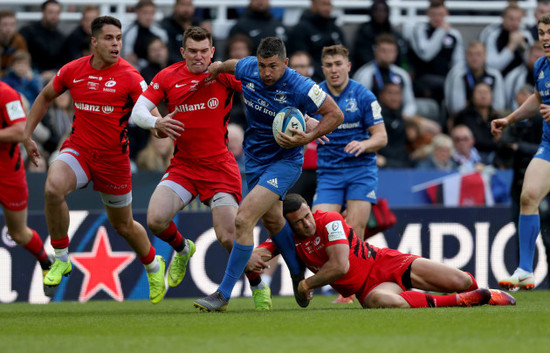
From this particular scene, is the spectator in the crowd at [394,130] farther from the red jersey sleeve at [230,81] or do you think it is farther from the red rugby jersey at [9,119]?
the red rugby jersey at [9,119]

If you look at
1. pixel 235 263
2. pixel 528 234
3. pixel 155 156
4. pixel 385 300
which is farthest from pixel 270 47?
pixel 155 156

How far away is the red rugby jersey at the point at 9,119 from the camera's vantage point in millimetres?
10430

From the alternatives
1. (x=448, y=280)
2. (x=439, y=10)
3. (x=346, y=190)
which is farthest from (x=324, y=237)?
(x=439, y=10)

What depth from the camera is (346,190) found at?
10.8m

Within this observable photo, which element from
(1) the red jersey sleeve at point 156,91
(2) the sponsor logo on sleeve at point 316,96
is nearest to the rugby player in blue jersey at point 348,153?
(2) the sponsor logo on sleeve at point 316,96

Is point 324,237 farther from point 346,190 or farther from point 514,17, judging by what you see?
point 514,17

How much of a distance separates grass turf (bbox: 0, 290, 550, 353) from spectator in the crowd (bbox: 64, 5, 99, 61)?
5.92 m

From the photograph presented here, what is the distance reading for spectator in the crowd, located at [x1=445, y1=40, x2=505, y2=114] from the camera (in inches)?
625

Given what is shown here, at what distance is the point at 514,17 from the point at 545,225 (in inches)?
182

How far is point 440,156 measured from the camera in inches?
573

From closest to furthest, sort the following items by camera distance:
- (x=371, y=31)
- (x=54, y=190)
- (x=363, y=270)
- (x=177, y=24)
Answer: (x=363, y=270), (x=54, y=190), (x=177, y=24), (x=371, y=31)

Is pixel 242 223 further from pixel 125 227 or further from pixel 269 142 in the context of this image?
pixel 125 227

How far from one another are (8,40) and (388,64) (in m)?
5.87

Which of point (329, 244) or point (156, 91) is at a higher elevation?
point (156, 91)
